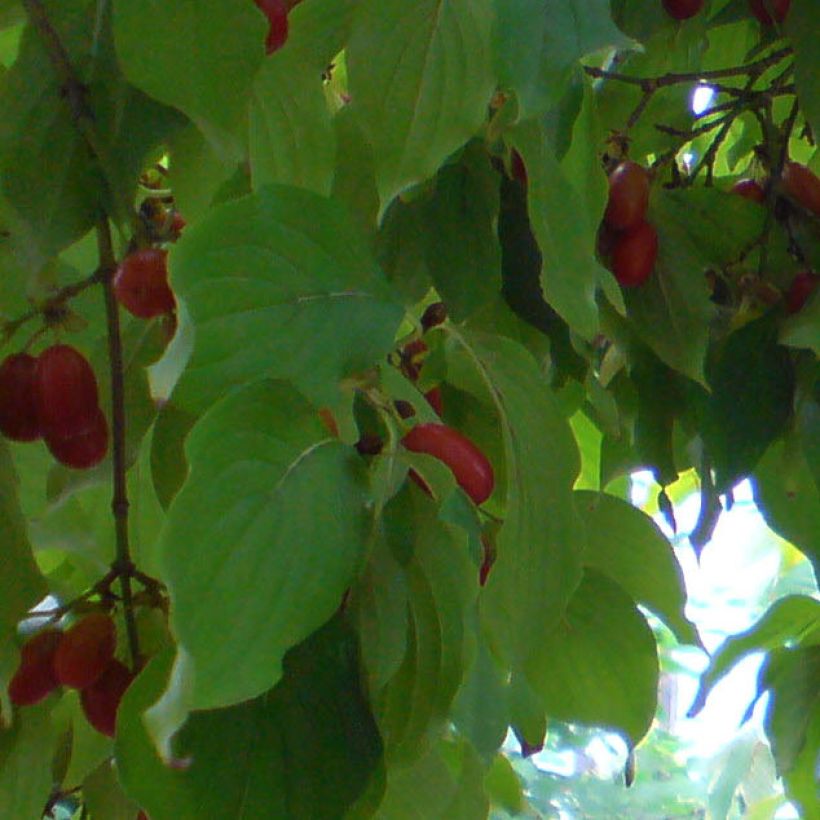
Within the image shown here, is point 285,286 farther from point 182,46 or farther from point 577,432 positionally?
point 577,432

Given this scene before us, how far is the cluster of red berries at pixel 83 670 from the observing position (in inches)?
15.0

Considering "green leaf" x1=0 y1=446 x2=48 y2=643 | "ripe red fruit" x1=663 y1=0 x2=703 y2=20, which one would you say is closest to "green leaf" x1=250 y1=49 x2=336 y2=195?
"green leaf" x1=0 y1=446 x2=48 y2=643

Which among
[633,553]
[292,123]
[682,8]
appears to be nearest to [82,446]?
[292,123]

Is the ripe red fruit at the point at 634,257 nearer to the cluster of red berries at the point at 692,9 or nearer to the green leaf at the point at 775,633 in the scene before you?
the cluster of red berries at the point at 692,9

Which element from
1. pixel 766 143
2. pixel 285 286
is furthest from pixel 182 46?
pixel 766 143

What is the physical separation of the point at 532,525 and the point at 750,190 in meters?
0.34

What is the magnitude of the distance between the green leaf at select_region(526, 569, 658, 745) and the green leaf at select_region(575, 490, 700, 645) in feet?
0.08

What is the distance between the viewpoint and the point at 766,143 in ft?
1.95

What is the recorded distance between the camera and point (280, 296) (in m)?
0.30

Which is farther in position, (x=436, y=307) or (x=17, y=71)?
(x=436, y=307)

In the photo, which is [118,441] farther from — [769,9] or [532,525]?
[769,9]

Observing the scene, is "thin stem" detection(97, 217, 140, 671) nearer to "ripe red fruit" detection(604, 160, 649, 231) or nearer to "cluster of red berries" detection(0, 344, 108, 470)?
"cluster of red berries" detection(0, 344, 108, 470)

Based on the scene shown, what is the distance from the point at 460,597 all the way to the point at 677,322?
0.80 feet

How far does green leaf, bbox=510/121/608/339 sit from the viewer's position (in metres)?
0.37
